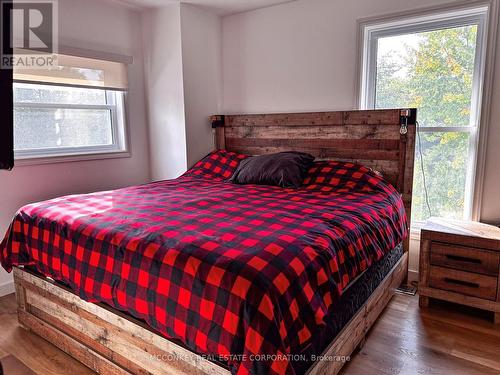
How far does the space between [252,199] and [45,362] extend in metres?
1.42

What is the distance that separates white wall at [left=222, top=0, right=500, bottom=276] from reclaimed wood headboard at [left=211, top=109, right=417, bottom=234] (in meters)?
0.15

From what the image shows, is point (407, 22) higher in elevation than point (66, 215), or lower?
higher

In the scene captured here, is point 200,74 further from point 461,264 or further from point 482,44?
point 461,264

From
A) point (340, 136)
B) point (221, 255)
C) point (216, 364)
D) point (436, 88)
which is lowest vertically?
point (216, 364)

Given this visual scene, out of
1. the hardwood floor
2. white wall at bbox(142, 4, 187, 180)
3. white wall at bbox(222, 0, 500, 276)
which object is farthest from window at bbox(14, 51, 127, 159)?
the hardwood floor

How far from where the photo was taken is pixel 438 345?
198 centimetres

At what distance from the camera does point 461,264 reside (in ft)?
7.37

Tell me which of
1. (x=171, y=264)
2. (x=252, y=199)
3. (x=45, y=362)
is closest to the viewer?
(x=171, y=264)

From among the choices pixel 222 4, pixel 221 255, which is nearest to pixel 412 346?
pixel 221 255

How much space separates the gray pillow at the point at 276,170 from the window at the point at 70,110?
134 centimetres

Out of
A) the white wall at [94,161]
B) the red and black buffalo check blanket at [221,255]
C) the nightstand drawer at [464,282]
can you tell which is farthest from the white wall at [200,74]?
the nightstand drawer at [464,282]

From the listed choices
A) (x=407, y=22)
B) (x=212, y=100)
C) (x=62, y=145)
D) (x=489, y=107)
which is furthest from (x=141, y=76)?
(x=489, y=107)

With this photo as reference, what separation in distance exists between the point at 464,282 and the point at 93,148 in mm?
3091

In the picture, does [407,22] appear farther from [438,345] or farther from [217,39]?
[438,345]
